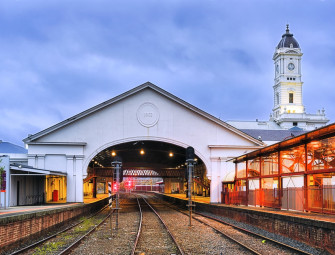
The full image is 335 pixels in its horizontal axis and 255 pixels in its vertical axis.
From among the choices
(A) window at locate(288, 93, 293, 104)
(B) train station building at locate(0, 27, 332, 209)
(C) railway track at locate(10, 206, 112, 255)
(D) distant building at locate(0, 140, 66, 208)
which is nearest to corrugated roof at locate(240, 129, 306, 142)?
(B) train station building at locate(0, 27, 332, 209)

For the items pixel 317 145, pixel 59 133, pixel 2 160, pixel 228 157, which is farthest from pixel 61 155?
pixel 317 145

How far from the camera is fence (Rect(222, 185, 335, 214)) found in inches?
635

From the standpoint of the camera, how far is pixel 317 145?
1834cm

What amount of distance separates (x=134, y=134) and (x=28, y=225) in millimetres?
17134

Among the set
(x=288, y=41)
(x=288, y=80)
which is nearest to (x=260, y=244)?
(x=288, y=80)

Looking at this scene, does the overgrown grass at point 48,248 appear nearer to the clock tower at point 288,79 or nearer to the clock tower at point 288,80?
the clock tower at point 288,80

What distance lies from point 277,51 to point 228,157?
85349 millimetres

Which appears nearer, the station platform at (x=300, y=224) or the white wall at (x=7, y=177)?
the station platform at (x=300, y=224)

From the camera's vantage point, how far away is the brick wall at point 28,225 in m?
13.1

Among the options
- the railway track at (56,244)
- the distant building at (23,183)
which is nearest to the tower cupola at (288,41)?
the distant building at (23,183)

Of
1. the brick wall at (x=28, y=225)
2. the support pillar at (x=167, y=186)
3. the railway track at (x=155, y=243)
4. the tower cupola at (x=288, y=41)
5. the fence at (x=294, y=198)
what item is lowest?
the support pillar at (x=167, y=186)

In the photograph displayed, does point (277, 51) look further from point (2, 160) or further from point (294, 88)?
point (2, 160)

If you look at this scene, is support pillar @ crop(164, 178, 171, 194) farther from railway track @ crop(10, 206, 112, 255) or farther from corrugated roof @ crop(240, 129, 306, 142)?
railway track @ crop(10, 206, 112, 255)

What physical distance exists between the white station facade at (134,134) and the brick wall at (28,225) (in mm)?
8988
